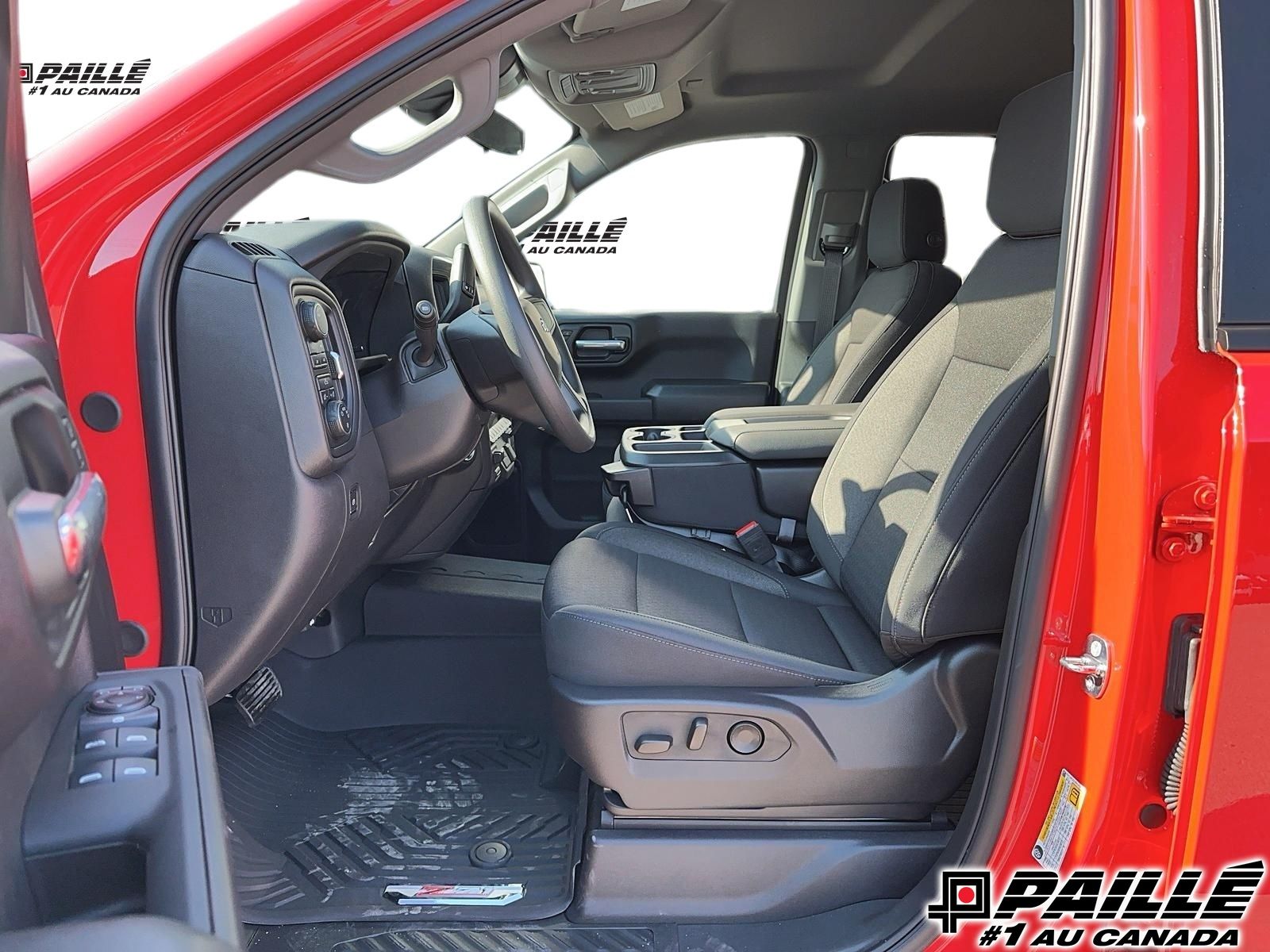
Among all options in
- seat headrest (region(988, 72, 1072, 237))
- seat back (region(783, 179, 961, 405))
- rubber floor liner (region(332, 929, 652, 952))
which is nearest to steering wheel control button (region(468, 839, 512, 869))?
rubber floor liner (region(332, 929, 652, 952))

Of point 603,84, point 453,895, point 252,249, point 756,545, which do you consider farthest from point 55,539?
point 603,84

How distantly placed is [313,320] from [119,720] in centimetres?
67

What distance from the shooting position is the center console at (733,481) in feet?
7.08

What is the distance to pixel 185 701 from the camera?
0.74 m

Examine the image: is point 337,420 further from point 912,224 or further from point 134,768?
point 912,224

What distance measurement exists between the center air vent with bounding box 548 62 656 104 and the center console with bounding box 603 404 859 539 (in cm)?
100

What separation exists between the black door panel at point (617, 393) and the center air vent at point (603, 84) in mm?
617

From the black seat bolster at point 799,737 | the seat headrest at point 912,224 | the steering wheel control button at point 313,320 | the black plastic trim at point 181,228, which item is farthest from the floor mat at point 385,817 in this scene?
the seat headrest at point 912,224

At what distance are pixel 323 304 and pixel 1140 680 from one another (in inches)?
41.4

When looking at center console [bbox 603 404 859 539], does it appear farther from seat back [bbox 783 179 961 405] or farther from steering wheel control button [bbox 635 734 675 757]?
steering wheel control button [bbox 635 734 675 757]

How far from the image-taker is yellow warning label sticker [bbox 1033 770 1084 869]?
3.40 ft

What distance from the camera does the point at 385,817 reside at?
1.57m

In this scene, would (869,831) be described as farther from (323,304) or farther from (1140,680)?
(323,304)

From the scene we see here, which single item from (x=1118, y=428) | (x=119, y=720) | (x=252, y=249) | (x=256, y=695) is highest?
(x=252, y=249)
